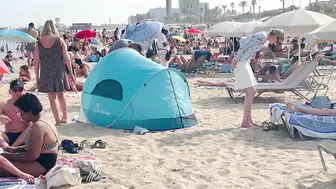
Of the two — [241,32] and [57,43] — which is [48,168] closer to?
[57,43]

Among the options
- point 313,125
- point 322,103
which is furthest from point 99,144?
point 322,103

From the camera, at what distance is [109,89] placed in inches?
281

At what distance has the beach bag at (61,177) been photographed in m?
4.18

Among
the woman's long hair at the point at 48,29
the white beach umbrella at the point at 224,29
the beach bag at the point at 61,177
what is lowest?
the beach bag at the point at 61,177

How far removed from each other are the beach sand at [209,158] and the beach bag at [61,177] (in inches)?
4.4

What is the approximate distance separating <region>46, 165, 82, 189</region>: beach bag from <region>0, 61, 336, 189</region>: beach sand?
11 centimetres

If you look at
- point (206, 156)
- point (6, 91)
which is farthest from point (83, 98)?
point (6, 91)

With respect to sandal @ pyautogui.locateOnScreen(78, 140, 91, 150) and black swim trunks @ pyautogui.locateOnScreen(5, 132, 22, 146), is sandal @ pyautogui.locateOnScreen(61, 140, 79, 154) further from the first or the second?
black swim trunks @ pyautogui.locateOnScreen(5, 132, 22, 146)

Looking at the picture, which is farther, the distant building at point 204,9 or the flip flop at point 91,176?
the distant building at point 204,9

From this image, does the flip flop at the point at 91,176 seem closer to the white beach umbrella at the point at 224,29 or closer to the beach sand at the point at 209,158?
the beach sand at the point at 209,158

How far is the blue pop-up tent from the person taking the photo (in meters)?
6.82

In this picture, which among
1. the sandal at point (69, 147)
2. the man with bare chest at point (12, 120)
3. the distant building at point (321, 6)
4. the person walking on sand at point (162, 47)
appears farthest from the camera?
the distant building at point (321, 6)

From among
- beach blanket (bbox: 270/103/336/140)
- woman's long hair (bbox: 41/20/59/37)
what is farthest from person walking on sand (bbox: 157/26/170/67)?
beach blanket (bbox: 270/103/336/140)

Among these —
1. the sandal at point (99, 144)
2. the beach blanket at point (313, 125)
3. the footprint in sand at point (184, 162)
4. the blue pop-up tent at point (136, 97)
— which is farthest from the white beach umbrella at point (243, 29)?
the footprint in sand at point (184, 162)
